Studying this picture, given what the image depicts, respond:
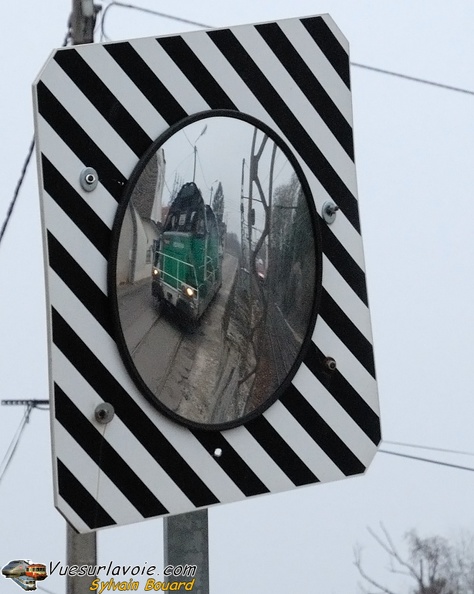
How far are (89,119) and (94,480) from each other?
395 millimetres

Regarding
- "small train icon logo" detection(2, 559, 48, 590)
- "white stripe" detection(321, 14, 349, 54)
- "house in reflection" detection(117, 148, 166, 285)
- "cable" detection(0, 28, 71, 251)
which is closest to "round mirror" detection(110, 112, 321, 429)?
"house in reflection" detection(117, 148, 166, 285)

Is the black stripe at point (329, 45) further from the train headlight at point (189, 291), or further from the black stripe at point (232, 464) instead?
the black stripe at point (232, 464)

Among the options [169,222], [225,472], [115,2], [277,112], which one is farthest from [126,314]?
[115,2]

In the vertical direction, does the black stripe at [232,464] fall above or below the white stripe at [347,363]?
below

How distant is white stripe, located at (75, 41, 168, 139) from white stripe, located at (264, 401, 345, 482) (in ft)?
1.20

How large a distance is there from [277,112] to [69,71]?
29 cm

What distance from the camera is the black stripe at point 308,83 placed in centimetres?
135

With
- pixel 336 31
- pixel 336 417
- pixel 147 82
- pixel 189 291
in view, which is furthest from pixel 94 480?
pixel 336 31

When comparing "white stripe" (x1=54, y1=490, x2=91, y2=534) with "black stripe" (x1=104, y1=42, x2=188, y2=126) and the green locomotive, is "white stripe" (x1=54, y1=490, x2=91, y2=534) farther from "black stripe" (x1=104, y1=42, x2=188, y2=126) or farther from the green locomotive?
"black stripe" (x1=104, y1=42, x2=188, y2=126)

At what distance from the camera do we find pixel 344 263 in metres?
1.37

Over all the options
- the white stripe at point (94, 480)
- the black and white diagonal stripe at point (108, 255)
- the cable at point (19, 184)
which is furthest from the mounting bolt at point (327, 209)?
the cable at point (19, 184)

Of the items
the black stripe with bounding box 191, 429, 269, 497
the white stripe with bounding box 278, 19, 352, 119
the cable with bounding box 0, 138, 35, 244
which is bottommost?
the black stripe with bounding box 191, 429, 269, 497

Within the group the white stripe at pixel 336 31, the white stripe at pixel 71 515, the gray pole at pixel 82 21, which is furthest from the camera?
the gray pole at pixel 82 21

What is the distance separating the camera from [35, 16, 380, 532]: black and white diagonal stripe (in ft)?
3.68
